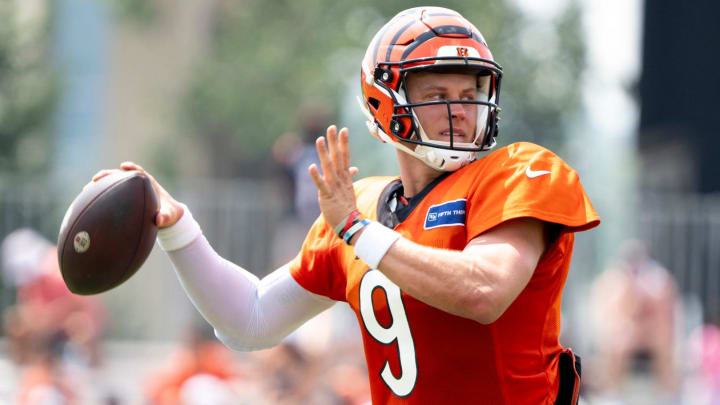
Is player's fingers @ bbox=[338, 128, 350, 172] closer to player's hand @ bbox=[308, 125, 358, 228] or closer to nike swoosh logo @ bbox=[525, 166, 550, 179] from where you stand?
player's hand @ bbox=[308, 125, 358, 228]

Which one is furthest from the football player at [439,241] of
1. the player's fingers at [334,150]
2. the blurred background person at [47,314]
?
the blurred background person at [47,314]

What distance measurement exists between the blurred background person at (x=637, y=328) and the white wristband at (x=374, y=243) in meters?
7.42

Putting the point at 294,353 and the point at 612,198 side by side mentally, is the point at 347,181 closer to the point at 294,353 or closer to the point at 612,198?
the point at 294,353

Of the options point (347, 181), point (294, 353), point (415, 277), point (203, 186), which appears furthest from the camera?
point (203, 186)

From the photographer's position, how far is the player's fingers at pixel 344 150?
284 centimetres

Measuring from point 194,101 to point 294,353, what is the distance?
13877 mm

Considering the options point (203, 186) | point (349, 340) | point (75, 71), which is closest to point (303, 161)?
point (349, 340)

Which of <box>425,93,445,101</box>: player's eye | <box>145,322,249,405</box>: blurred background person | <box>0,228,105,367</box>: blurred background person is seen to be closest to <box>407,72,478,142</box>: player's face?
<box>425,93,445,101</box>: player's eye

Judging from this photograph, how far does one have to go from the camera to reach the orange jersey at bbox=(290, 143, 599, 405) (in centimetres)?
282

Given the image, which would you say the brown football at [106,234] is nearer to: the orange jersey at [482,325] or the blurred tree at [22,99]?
the orange jersey at [482,325]

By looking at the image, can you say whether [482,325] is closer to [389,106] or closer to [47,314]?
[389,106]

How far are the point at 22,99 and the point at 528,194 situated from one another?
57.5 feet

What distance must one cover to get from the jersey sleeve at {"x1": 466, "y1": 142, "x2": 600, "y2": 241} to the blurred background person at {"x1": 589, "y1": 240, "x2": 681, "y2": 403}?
7224mm

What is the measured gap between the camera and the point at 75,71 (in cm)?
2312
